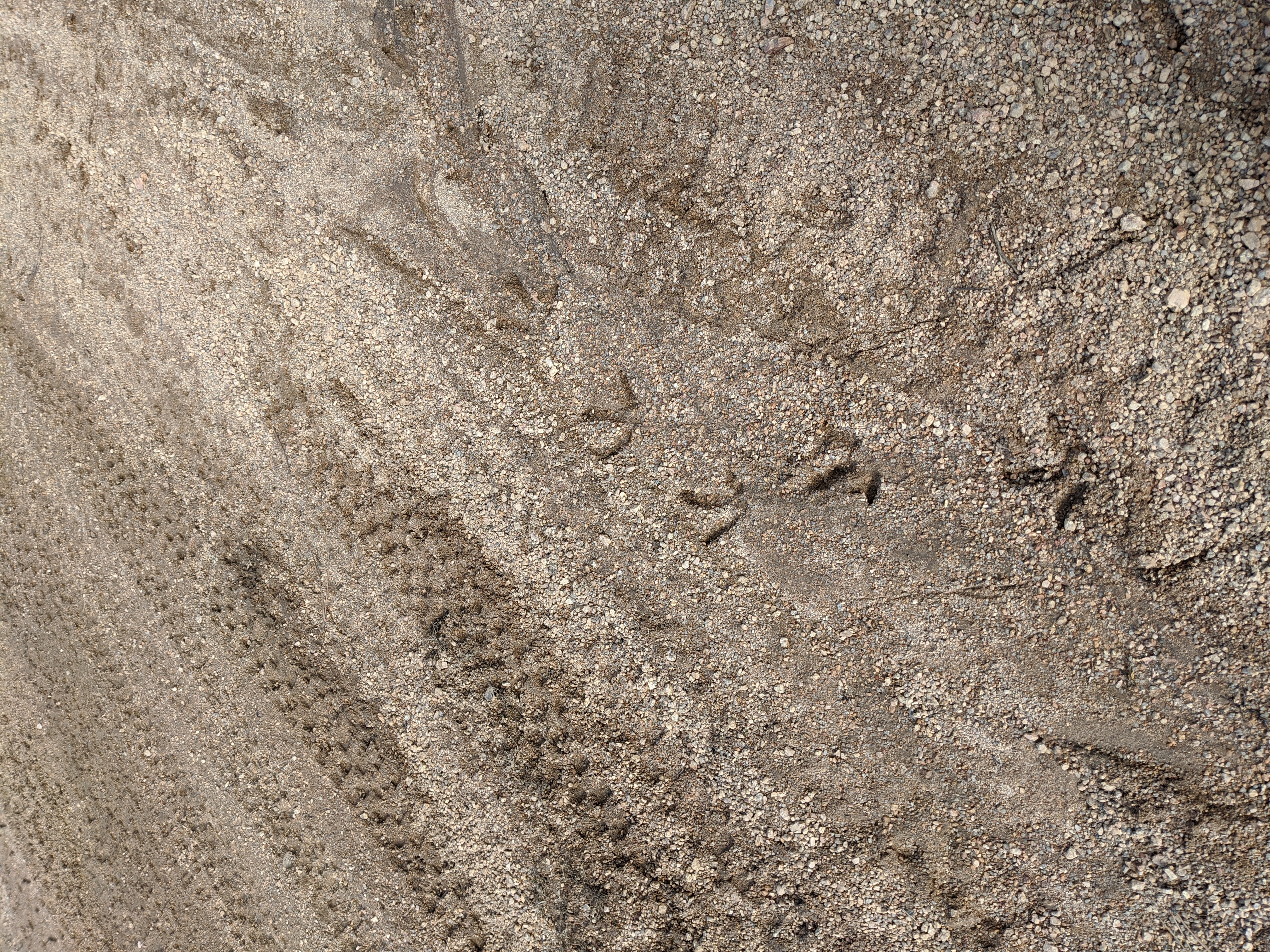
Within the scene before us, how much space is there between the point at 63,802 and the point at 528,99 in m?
5.86

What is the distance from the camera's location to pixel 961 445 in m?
4.00

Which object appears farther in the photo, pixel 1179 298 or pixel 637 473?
pixel 637 473

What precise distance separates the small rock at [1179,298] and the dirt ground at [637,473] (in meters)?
0.05

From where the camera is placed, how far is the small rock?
12.2 feet

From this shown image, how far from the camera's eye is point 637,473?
14.2 feet

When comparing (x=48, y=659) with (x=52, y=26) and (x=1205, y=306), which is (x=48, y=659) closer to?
(x=52, y=26)

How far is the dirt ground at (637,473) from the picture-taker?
12.5ft

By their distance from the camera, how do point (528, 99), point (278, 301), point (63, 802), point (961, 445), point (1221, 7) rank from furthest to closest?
point (63, 802) < point (278, 301) < point (528, 99) < point (961, 445) < point (1221, 7)

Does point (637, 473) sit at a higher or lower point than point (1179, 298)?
higher

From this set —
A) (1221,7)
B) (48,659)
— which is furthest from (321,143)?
(1221,7)

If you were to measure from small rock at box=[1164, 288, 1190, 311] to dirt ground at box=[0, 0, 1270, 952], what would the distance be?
0.15 ft

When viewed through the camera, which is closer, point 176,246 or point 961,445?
point 961,445

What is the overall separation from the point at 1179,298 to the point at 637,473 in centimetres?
309

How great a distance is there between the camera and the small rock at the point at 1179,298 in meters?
3.71
